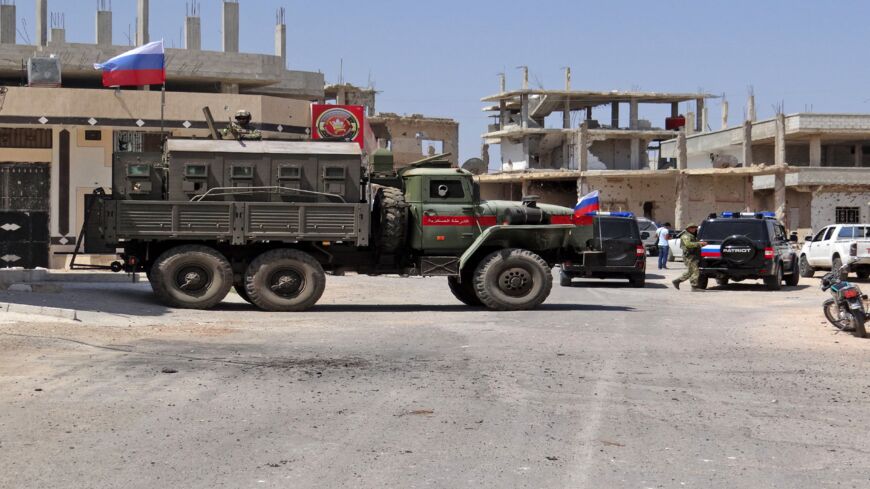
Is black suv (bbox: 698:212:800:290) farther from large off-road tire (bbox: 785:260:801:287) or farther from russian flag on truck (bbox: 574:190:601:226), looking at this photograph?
russian flag on truck (bbox: 574:190:601:226)

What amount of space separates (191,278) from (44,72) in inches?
658

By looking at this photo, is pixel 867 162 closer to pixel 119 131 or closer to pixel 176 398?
pixel 119 131

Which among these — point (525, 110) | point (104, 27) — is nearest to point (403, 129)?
point (525, 110)

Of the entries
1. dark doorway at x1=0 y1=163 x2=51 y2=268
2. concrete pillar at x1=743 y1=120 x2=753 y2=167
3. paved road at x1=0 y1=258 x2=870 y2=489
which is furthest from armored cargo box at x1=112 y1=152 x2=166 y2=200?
concrete pillar at x1=743 y1=120 x2=753 y2=167

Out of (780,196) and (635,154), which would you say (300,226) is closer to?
(780,196)

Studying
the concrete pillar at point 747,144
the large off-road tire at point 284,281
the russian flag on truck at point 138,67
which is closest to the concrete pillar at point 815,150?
the concrete pillar at point 747,144

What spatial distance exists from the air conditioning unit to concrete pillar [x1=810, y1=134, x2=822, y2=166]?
160 feet

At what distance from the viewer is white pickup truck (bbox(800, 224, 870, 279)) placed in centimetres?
3089

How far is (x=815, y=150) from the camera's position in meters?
69.0

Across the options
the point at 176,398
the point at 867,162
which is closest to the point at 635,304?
the point at 176,398

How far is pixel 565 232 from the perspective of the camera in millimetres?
20188

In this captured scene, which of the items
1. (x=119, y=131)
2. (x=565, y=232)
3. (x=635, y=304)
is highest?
(x=119, y=131)

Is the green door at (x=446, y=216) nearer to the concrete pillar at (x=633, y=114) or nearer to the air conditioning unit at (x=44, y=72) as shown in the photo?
the air conditioning unit at (x=44, y=72)

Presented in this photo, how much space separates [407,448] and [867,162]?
232 ft
